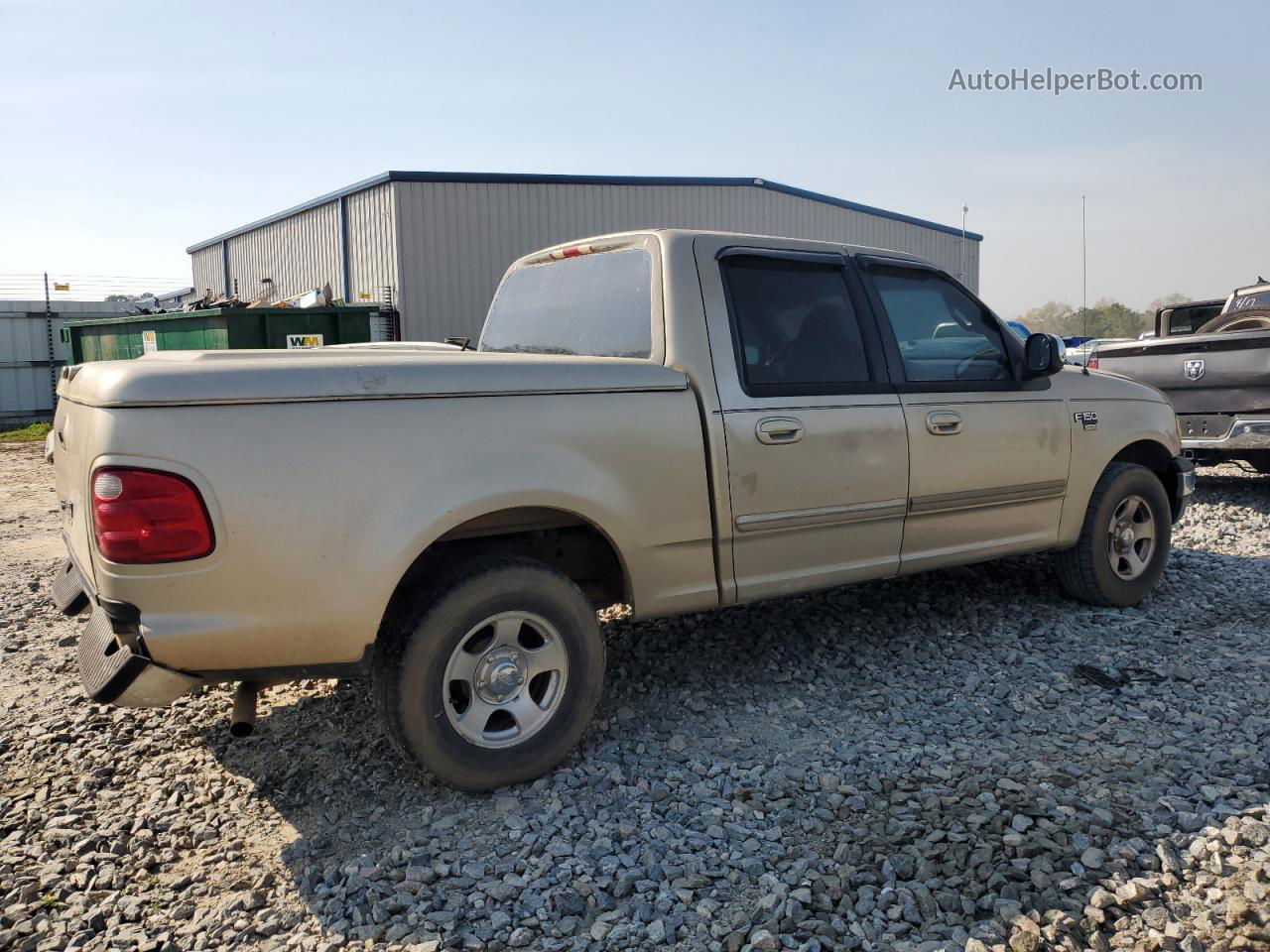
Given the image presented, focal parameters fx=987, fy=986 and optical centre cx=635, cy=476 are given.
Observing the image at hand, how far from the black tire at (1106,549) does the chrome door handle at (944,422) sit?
4.12ft

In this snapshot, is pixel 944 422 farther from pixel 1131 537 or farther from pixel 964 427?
pixel 1131 537

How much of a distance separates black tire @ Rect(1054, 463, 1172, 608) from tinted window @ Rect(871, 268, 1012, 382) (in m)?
0.99

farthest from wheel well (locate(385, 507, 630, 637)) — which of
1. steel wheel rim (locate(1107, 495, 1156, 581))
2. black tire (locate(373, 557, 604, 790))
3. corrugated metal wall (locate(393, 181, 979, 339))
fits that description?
corrugated metal wall (locate(393, 181, 979, 339))

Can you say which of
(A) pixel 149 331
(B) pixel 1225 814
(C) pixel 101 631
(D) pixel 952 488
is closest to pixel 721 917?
(B) pixel 1225 814

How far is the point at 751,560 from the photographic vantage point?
13.1 ft

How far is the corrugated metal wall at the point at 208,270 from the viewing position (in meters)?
24.2

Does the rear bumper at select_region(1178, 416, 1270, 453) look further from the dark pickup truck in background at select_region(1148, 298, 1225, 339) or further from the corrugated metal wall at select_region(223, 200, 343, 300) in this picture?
the corrugated metal wall at select_region(223, 200, 343, 300)

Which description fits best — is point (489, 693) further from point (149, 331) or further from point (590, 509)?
point (149, 331)

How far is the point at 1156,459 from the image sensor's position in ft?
18.9

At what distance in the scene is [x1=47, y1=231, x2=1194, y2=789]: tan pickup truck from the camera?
2.93 metres

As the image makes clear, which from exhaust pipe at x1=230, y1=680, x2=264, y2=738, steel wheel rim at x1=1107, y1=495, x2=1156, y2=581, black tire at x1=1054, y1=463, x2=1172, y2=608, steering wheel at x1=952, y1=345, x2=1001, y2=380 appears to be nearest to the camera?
exhaust pipe at x1=230, y1=680, x2=264, y2=738

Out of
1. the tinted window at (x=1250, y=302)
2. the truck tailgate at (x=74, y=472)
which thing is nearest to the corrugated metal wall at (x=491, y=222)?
the tinted window at (x=1250, y=302)

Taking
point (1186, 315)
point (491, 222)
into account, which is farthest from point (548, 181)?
point (1186, 315)

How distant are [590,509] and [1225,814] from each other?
7.50 feet
